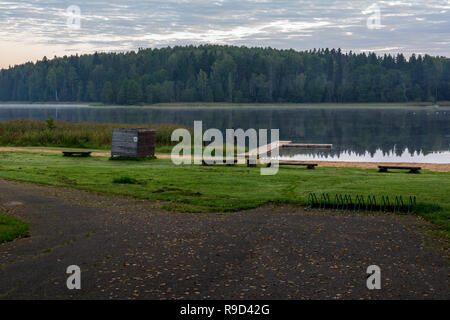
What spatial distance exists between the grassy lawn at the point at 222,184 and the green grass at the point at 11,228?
14.3 feet

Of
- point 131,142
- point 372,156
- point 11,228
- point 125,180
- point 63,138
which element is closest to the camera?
point 11,228

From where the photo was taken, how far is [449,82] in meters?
186

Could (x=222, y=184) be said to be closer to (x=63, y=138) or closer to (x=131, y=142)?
(x=131, y=142)

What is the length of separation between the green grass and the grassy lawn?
4366mm

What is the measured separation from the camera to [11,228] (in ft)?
39.4

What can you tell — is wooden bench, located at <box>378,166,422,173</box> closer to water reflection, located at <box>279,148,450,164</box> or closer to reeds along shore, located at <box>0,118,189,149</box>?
water reflection, located at <box>279,148,450,164</box>

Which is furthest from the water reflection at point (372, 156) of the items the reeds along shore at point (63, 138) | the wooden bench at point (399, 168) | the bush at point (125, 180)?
the bush at point (125, 180)

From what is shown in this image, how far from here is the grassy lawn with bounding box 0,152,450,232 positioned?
15.8 meters

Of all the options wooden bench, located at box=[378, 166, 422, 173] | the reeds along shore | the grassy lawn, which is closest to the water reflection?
the reeds along shore

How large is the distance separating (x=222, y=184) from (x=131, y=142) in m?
10.7

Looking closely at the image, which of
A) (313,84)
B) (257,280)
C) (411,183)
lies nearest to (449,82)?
(313,84)

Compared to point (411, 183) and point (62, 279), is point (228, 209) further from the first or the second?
point (411, 183)

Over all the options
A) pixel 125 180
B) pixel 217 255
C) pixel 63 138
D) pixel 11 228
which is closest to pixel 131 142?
pixel 125 180
